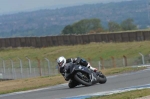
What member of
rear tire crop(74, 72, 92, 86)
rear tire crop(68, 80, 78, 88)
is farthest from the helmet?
rear tire crop(68, 80, 78, 88)

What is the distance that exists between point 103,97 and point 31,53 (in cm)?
6026

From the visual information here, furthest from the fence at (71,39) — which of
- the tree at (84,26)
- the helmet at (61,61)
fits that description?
the tree at (84,26)

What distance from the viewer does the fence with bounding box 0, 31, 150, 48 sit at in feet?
222

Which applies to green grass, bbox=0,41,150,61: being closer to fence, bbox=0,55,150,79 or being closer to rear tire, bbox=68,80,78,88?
fence, bbox=0,55,150,79

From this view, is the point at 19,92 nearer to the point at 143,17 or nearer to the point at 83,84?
the point at 83,84

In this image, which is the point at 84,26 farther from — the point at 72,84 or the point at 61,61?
the point at 61,61

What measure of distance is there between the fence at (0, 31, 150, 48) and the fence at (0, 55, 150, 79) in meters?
26.8

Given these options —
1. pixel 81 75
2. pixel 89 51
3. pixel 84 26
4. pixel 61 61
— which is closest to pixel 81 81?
Result: pixel 81 75

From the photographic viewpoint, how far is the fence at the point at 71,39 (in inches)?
2660

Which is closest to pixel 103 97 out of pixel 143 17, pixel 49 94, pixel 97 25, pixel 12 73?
pixel 49 94

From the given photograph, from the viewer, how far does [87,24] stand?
145875mm

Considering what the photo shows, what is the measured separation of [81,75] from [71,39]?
55612 mm

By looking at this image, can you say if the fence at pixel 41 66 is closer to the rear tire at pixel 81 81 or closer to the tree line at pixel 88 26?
the rear tire at pixel 81 81

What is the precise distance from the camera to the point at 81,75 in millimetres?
18938
